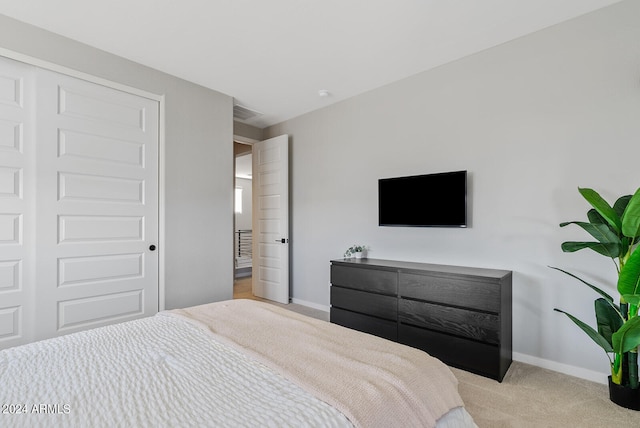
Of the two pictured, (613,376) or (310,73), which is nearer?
(613,376)

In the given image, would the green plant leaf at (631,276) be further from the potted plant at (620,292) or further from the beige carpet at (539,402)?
the beige carpet at (539,402)

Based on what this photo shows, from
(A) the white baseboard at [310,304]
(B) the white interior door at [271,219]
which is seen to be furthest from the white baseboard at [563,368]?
(B) the white interior door at [271,219]

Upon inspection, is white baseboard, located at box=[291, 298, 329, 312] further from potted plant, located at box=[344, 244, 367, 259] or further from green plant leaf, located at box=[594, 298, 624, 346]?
green plant leaf, located at box=[594, 298, 624, 346]

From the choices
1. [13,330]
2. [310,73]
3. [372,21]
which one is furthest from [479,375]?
[13,330]

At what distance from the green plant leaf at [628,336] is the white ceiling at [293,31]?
85.2 inches

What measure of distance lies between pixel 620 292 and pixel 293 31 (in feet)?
9.27

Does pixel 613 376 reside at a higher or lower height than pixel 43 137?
lower

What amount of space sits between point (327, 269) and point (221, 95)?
251cm

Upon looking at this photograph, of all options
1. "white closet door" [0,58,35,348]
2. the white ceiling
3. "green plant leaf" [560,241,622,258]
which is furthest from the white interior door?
"green plant leaf" [560,241,622,258]

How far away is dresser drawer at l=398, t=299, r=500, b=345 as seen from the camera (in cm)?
233

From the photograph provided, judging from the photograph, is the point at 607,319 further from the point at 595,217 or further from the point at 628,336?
the point at 595,217

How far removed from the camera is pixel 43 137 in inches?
97.7

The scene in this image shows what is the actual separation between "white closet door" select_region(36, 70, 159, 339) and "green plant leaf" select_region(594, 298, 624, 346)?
366 cm

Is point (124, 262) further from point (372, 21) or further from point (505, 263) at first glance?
point (505, 263)
